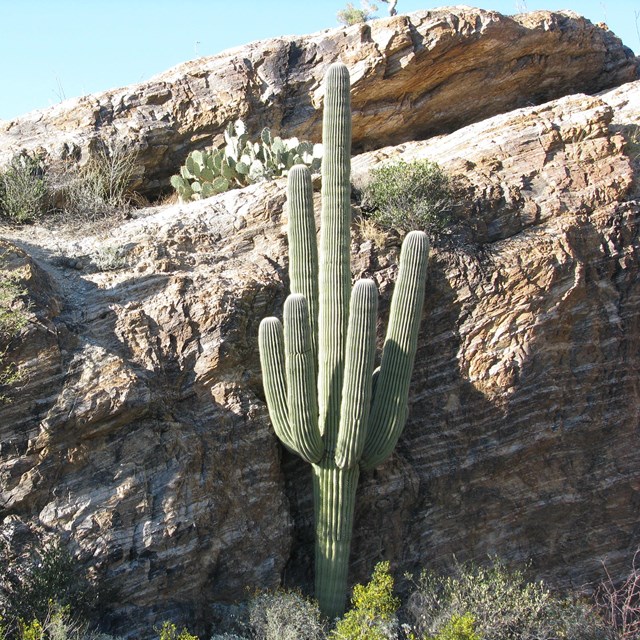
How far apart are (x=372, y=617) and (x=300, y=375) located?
1960 millimetres

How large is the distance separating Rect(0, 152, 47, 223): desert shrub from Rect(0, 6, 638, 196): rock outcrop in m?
0.65

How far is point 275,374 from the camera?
7031 mm

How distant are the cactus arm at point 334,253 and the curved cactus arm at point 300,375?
0.21 meters

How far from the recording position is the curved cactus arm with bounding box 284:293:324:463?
22.6 ft

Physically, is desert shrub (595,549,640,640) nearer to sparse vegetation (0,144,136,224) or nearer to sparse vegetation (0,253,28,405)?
sparse vegetation (0,253,28,405)

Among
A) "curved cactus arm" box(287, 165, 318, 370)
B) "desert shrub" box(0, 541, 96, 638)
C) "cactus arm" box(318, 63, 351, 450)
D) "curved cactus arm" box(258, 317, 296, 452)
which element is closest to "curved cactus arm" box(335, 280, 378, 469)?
"cactus arm" box(318, 63, 351, 450)

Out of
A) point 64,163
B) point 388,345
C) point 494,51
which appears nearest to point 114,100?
A: point 64,163

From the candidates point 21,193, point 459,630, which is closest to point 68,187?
point 21,193

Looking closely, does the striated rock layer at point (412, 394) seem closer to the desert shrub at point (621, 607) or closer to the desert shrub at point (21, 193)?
the desert shrub at point (621, 607)

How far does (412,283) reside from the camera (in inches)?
285

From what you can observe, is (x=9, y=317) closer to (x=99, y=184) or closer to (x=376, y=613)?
(x=99, y=184)

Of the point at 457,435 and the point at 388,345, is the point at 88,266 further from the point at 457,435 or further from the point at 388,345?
the point at 457,435

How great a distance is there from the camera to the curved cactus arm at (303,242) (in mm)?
7523

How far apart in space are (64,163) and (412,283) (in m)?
5.35
